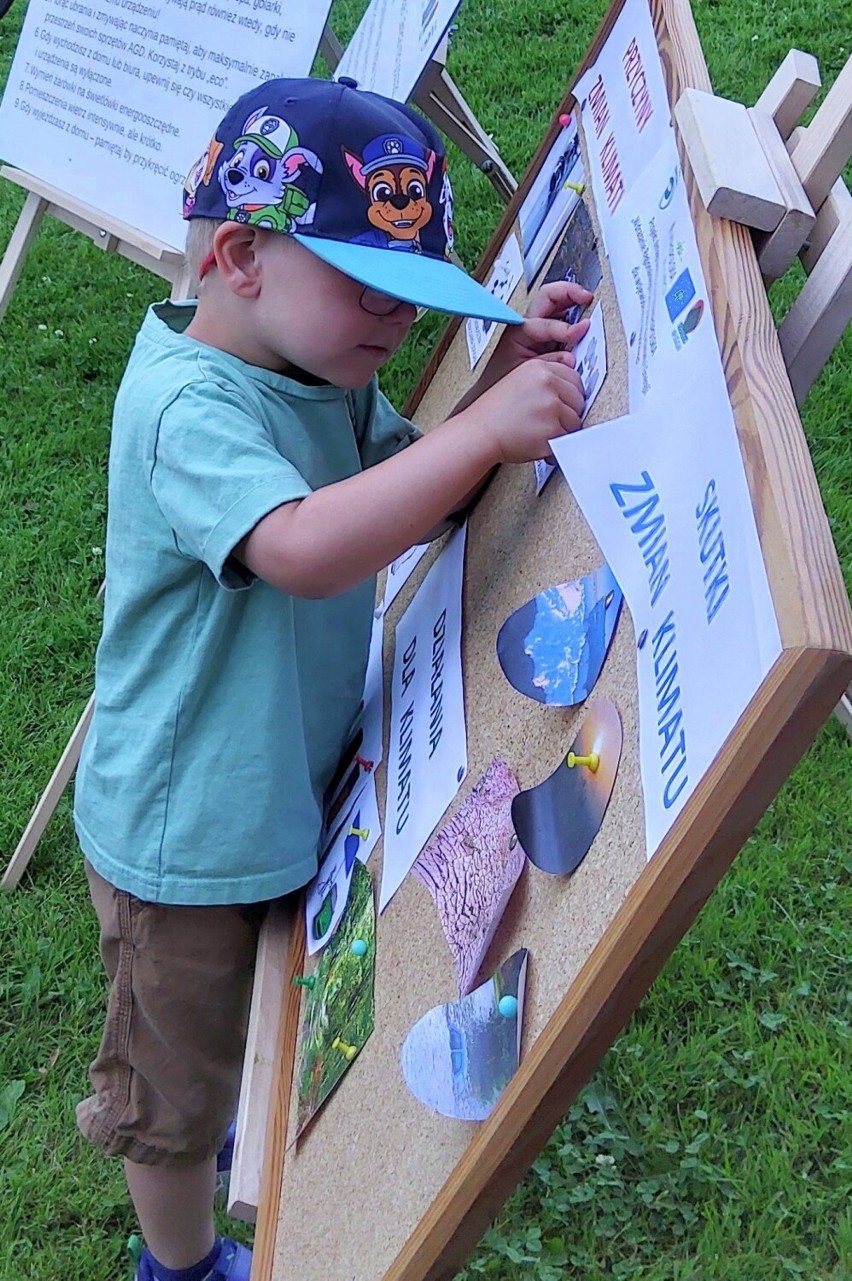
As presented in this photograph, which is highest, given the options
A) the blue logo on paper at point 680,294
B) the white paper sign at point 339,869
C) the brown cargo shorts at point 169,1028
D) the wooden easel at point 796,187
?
the wooden easel at point 796,187

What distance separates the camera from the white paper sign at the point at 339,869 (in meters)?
1.29

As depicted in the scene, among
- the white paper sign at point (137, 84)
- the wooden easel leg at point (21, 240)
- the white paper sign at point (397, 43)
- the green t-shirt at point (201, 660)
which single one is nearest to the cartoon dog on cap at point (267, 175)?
the green t-shirt at point (201, 660)

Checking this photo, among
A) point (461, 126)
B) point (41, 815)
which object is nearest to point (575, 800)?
point (41, 815)

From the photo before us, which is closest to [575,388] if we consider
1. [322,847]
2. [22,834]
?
[322,847]

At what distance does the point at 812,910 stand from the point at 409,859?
150 cm

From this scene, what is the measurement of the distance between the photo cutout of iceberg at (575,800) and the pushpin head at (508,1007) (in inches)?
3.6

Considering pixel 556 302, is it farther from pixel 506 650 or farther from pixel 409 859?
pixel 409 859

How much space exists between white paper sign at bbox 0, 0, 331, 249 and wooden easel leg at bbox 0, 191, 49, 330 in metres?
0.11

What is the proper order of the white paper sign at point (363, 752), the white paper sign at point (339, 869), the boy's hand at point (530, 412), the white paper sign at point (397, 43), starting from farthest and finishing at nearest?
the white paper sign at point (397, 43)
the white paper sign at point (363, 752)
the white paper sign at point (339, 869)
the boy's hand at point (530, 412)

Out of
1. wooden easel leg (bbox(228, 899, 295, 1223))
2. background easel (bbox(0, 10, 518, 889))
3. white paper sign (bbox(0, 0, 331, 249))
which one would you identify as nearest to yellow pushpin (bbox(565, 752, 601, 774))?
wooden easel leg (bbox(228, 899, 295, 1223))

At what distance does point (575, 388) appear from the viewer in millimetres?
1066

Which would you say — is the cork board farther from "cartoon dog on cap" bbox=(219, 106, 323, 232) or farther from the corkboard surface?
"cartoon dog on cap" bbox=(219, 106, 323, 232)

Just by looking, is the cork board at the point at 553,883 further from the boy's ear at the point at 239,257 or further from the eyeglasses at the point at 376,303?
the boy's ear at the point at 239,257

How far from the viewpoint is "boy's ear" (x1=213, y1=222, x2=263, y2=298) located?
1.15m
